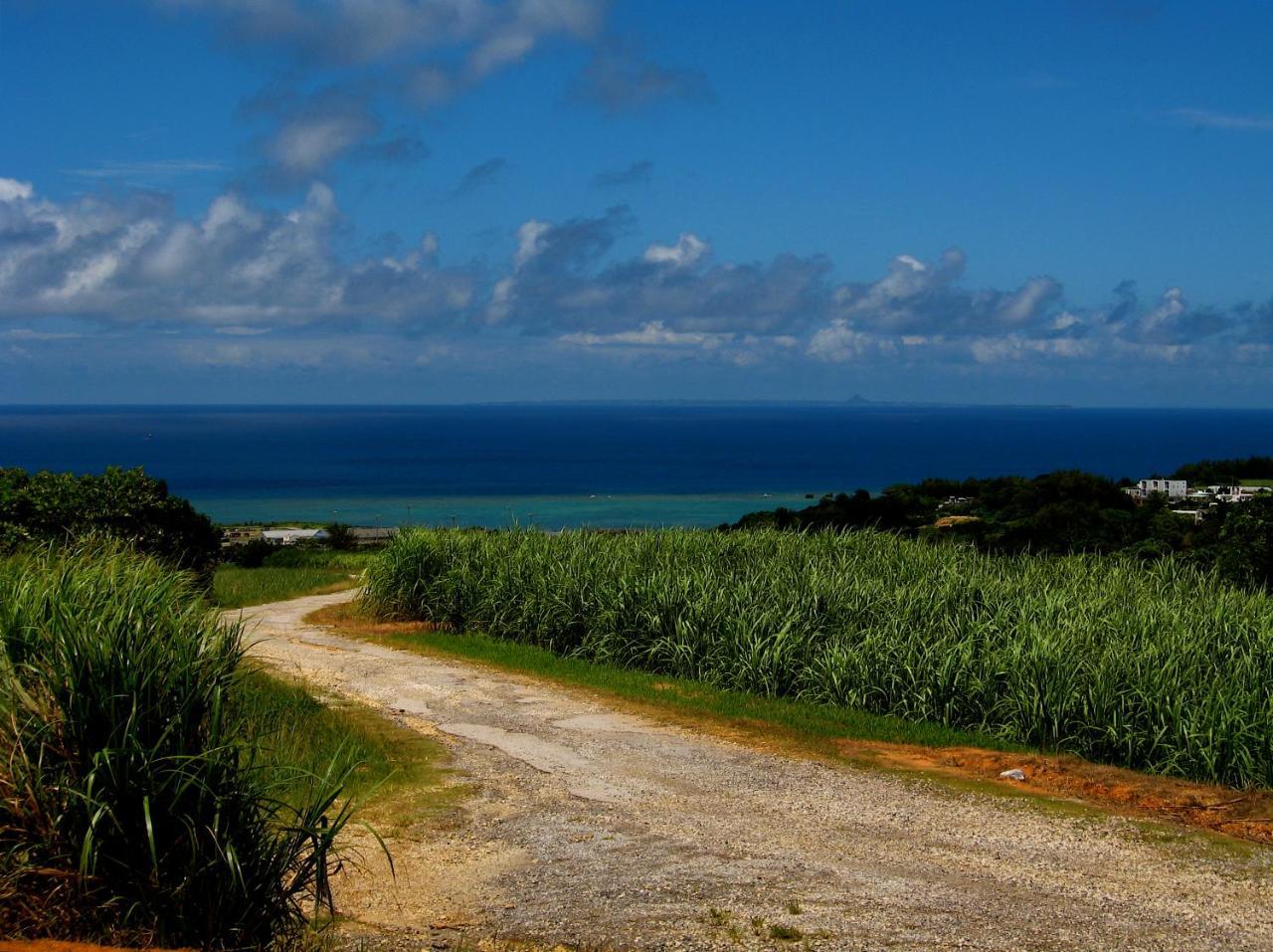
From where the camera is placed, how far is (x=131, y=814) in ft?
17.0

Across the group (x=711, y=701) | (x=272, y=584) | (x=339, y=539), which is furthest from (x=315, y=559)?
(x=711, y=701)

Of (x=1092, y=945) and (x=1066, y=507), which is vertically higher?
(x=1066, y=507)

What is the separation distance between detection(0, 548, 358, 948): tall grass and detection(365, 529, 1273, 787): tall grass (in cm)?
691

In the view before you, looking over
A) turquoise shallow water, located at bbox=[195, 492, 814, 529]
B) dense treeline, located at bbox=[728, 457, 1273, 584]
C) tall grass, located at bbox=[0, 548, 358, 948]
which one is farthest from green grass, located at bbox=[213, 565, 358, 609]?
turquoise shallow water, located at bbox=[195, 492, 814, 529]

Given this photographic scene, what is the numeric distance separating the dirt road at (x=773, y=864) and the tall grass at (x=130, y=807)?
0.83 metres

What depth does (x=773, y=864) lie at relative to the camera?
22.5 feet

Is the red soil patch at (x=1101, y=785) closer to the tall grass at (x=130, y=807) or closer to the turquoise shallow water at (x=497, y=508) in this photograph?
the tall grass at (x=130, y=807)

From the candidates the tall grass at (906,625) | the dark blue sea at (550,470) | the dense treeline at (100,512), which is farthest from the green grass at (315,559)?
the tall grass at (906,625)

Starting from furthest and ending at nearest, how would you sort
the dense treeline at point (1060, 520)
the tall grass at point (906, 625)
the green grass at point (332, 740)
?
the dense treeline at point (1060, 520) → the tall grass at point (906, 625) → the green grass at point (332, 740)

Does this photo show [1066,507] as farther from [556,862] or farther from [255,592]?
[556,862]

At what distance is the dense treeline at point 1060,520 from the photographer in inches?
669

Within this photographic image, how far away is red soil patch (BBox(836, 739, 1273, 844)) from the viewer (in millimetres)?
8023

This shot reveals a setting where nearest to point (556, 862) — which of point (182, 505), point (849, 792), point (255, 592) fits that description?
point (849, 792)

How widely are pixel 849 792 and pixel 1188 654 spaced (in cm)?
422
